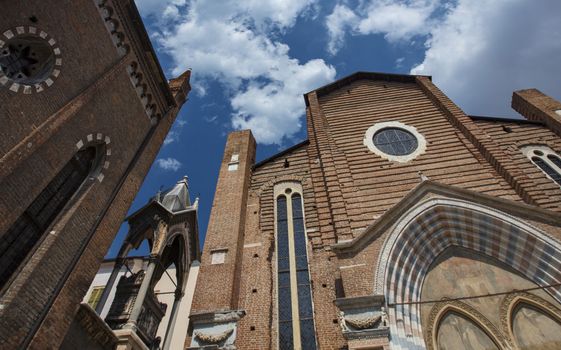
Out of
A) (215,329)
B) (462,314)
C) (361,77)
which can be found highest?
(361,77)

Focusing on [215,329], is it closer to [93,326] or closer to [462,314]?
[93,326]

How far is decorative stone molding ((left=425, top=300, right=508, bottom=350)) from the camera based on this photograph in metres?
7.71

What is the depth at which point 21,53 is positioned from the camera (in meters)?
7.56

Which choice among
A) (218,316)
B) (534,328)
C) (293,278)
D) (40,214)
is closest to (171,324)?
(218,316)

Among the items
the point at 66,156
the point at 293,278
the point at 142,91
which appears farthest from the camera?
the point at 142,91

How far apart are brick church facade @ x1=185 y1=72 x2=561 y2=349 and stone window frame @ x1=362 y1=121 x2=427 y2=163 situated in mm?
65

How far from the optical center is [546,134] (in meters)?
12.4

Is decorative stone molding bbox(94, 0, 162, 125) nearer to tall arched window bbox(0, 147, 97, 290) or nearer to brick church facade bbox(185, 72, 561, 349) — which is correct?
tall arched window bbox(0, 147, 97, 290)

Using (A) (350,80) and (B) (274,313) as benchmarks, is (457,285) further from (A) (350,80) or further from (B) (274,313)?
(A) (350,80)

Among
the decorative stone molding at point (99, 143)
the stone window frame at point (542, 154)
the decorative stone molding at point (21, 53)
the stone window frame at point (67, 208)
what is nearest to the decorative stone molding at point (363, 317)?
the stone window frame at point (67, 208)

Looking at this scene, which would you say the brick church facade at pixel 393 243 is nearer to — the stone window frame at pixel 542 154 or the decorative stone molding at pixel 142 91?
the stone window frame at pixel 542 154

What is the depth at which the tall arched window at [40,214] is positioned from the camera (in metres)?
6.76

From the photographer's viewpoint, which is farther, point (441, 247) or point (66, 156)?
point (441, 247)

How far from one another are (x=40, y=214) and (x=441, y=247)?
976 centimetres
